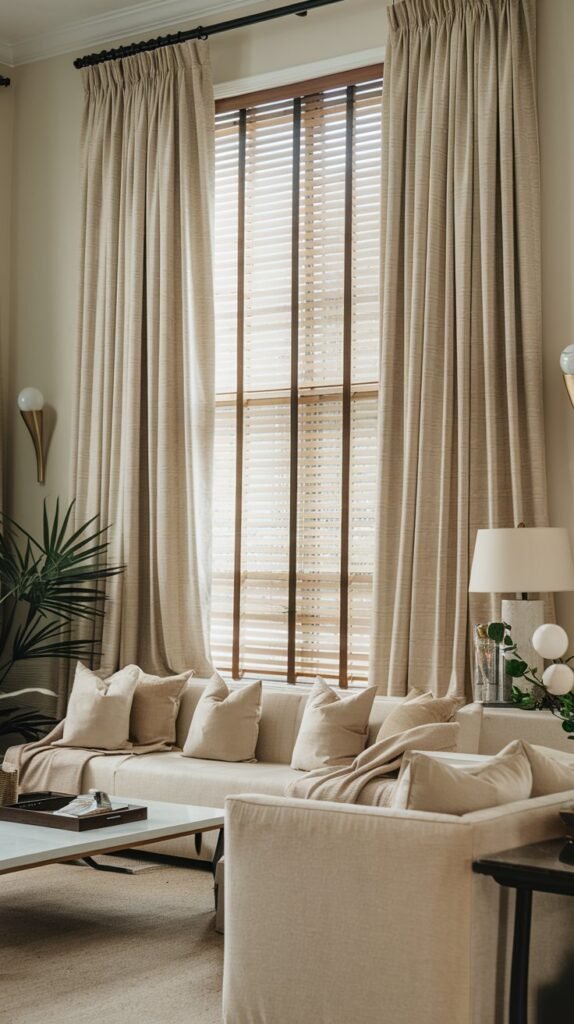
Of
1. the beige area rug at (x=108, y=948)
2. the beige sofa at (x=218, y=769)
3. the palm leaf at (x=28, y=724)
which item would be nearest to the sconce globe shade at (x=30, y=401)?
the palm leaf at (x=28, y=724)

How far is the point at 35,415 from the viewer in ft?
21.1

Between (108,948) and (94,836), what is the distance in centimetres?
A: 35

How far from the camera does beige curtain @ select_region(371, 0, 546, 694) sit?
4961 mm

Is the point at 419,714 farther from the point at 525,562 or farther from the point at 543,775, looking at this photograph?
the point at 543,775

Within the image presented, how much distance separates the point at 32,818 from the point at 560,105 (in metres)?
3.59

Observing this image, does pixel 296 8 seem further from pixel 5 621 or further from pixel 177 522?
pixel 5 621

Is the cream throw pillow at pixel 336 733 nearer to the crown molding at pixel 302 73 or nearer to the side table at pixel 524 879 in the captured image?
the side table at pixel 524 879

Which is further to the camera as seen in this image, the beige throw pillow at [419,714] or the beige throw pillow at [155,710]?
the beige throw pillow at [155,710]

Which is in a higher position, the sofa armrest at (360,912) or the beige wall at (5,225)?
the beige wall at (5,225)

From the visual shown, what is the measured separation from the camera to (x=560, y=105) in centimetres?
502

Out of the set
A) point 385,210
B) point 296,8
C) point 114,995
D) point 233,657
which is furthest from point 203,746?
point 296,8

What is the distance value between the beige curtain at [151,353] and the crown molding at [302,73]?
126 mm

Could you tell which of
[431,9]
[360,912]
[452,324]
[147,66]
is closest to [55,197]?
[147,66]

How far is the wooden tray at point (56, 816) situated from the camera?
3797mm
